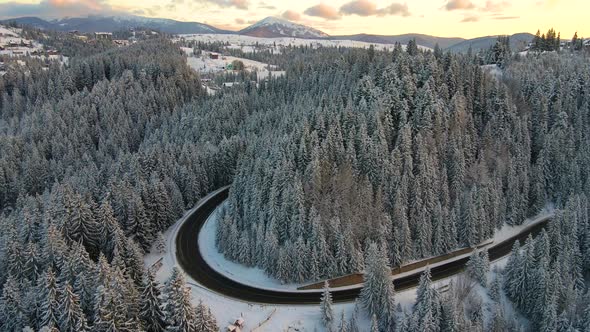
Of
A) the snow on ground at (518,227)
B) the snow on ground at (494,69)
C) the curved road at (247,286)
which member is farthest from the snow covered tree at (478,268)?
the snow on ground at (494,69)

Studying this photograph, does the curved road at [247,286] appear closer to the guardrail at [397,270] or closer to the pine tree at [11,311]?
the guardrail at [397,270]

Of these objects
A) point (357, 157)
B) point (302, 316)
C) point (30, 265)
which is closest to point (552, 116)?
point (357, 157)

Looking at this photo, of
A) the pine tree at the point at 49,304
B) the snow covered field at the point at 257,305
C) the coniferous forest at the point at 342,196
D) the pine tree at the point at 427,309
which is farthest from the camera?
the snow covered field at the point at 257,305

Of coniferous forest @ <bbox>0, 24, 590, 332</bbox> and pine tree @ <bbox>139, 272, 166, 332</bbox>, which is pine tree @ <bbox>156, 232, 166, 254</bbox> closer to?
coniferous forest @ <bbox>0, 24, 590, 332</bbox>

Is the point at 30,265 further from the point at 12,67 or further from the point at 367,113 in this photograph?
the point at 12,67

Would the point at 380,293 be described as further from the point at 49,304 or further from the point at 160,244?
the point at 160,244

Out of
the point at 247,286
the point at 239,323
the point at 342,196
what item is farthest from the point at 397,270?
the point at 239,323

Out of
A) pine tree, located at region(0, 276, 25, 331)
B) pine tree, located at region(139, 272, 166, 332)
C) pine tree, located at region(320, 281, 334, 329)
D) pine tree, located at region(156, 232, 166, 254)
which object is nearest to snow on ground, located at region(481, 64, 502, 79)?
pine tree, located at region(320, 281, 334, 329)
